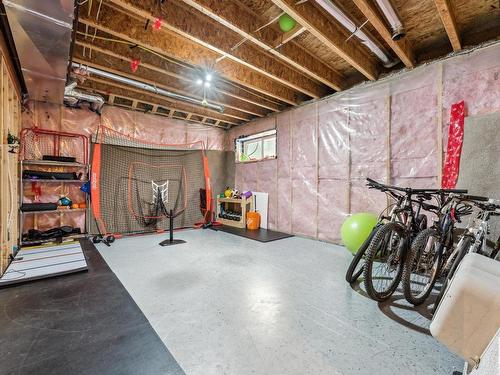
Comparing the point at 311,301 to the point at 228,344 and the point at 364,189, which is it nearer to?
the point at 228,344

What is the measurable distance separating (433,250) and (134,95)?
559cm

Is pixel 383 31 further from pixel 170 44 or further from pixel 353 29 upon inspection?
pixel 170 44

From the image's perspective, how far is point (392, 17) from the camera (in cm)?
241

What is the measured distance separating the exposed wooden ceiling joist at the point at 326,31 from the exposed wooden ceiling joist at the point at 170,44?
140 centimetres

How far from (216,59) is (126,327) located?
3.40m

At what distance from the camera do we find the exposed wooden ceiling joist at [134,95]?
4.21 metres

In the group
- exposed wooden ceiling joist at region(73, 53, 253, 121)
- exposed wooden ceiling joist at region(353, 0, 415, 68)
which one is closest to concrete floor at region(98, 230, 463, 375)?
exposed wooden ceiling joist at region(353, 0, 415, 68)

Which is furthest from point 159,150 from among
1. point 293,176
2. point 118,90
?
point 293,176

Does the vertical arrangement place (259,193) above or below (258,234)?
above

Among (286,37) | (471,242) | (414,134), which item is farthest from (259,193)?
(471,242)

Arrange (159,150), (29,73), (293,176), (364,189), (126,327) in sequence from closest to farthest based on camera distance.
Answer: (126,327) → (29,73) → (364,189) → (293,176) → (159,150)

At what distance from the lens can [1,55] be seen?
8.67 feet

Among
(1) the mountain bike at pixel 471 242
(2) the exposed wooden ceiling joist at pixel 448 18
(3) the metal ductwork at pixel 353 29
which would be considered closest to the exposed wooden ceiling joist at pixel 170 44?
(3) the metal ductwork at pixel 353 29

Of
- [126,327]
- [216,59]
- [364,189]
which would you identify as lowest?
[126,327]
